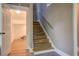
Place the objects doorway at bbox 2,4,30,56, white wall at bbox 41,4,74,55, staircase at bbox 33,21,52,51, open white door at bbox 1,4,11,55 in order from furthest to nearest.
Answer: staircase at bbox 33,21,52,51, white wall at bbox 41,4,74,55, doorway at bbox 2,4,30,56, open white door at bbox 1,4,11,55

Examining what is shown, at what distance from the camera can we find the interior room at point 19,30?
3.20 metres

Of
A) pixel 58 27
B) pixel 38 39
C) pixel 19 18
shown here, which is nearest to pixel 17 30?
pixel 19 18

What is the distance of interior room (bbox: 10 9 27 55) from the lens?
320 cm

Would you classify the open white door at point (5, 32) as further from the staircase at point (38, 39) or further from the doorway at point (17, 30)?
the staircase at point (38, 39)

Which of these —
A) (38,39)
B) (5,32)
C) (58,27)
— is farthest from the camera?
(58,27)

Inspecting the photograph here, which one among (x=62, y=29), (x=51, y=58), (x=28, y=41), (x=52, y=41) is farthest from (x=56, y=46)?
(x=51, y=58)

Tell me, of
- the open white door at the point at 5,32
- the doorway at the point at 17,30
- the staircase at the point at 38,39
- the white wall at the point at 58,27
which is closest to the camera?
the open white door at the point at 5,32

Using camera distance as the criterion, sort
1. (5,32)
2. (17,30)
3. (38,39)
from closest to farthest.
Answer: (5,32), (17,30), (38,39)

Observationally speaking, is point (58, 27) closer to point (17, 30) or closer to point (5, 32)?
point (17, 30)

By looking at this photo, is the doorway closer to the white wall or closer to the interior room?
the interior room

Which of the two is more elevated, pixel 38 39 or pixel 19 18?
pixel 19 18

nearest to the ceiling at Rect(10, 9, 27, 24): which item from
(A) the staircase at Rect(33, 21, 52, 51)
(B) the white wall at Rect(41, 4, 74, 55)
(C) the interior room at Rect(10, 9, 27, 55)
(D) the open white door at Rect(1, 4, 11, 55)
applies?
(C) the interior room at Rect(10, 9, 27, 55)

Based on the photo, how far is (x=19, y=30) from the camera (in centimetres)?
343

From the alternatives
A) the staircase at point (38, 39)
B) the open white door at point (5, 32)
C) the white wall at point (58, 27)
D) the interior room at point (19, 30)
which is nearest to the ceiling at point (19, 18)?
the interior room at point (19, 30)
